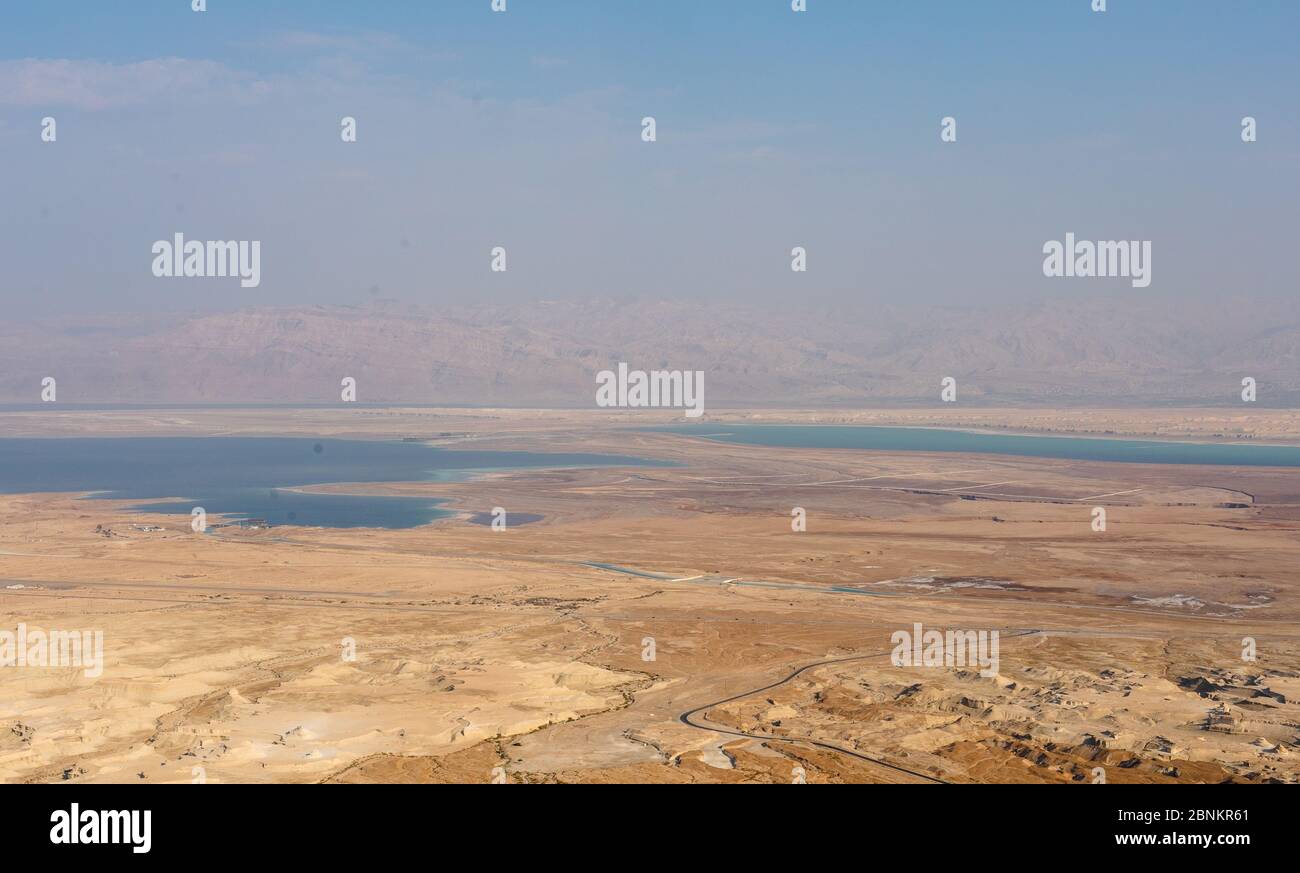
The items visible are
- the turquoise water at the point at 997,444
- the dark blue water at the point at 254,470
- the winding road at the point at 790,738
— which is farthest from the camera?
the turquoise water at the point at 997,444

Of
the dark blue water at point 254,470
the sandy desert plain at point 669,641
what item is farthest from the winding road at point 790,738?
the dark blue water at point 254,470

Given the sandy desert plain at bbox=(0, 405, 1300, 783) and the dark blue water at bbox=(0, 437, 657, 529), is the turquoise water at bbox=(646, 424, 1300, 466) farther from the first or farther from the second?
the sandy desert plain at bbox=(0, 405, 1300, 783)
